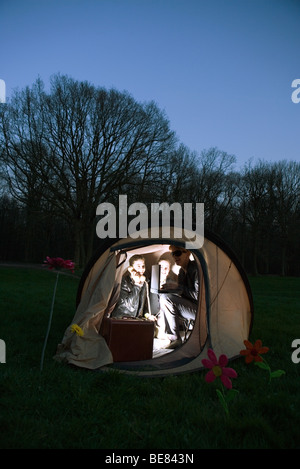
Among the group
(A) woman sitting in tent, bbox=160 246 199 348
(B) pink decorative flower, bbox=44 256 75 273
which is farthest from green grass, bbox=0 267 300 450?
(A) woman sitting in tent, bbox=160 246 199 348

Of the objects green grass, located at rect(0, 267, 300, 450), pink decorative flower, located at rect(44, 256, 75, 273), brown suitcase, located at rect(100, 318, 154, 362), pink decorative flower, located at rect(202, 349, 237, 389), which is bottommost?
green grass, located at rect(0, 267, 300, 450)

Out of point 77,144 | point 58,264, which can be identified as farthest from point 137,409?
point 77,144

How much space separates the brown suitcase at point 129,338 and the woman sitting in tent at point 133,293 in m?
0.96

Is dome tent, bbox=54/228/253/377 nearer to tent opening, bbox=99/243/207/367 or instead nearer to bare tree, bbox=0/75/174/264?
tent opening, bbox=99/243/207/367

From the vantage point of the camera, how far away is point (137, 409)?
286 centimetres

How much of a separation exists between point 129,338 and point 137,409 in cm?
147

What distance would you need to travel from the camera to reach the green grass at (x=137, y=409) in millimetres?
2365

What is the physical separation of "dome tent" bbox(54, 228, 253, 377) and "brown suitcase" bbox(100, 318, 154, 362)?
0.12 m

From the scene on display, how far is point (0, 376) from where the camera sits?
3.33 m

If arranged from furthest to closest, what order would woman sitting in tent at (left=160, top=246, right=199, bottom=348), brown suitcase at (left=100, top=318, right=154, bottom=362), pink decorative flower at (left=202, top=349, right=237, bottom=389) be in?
woman sitting in tent at (left=160, top=246, right=199, bottom=348) → brown suitcase at (left=100, top=318, right=154, bottom=362) → pink decorative flower at (left=202, top=349, right=237, bottom=389)

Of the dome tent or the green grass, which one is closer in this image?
the green grass

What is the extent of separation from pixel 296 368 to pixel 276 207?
24190 mm

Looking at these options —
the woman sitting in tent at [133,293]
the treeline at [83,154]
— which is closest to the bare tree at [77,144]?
the treeline at [83,154]

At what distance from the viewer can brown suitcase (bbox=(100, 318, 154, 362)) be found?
423 cm
